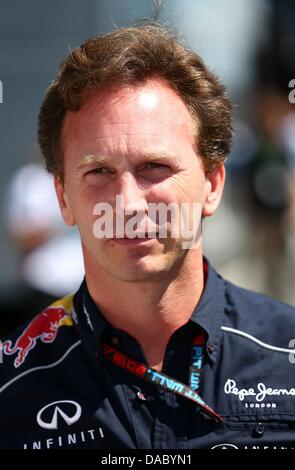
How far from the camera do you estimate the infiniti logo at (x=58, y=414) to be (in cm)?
287

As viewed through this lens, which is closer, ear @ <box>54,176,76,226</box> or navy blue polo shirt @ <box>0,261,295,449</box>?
navy blue polo shirt @ <box>0,261,295,449</box>

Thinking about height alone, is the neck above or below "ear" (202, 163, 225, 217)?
below

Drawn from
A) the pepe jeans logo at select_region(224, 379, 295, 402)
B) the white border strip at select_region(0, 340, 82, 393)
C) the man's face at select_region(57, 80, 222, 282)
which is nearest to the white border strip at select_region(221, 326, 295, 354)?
the pepe jeans logo at select_region(224, 379, 295, 402)

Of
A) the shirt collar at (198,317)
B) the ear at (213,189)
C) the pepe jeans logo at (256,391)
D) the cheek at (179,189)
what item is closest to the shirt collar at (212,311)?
the shirt collar at (198,317)

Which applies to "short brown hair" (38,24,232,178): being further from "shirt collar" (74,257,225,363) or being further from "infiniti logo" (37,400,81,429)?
"infiniti logo" (37,400,81,429)

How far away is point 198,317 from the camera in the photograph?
2.97 m

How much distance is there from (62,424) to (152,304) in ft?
1.71

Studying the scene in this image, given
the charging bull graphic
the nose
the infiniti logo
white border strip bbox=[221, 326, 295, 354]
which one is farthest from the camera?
the charging bull graphic

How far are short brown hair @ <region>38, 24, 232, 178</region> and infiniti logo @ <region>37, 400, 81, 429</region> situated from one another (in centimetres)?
85

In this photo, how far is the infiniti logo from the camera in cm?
287

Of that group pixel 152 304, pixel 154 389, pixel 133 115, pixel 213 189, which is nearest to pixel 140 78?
pixel 133 115

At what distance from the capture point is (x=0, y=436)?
2902 mm

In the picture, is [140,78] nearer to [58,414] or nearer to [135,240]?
[135,240]
